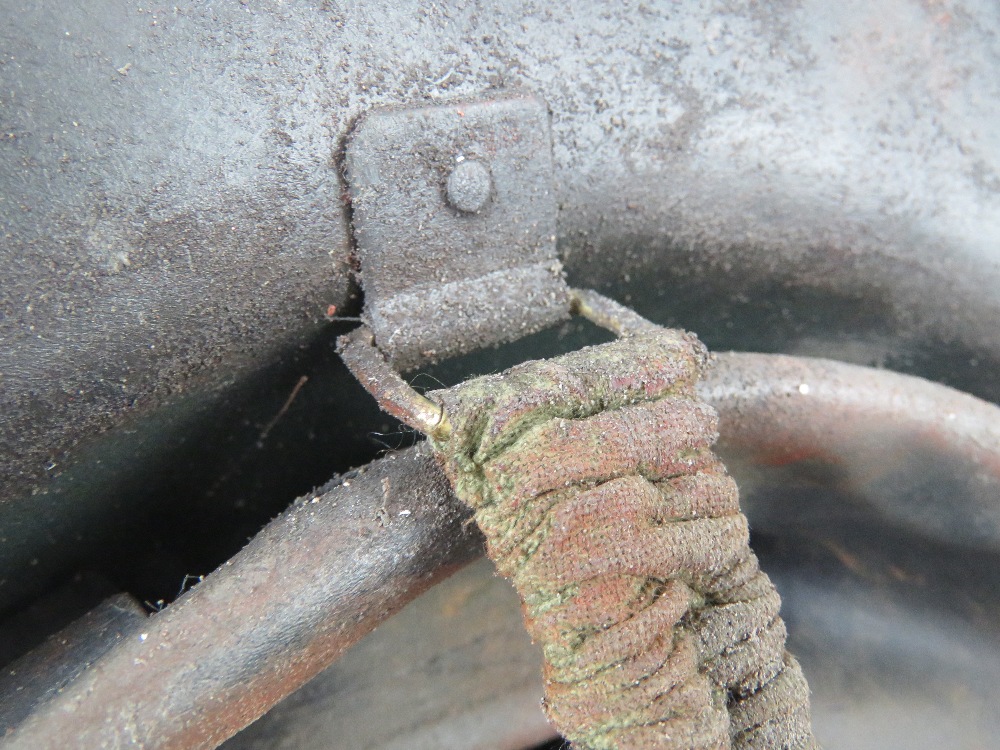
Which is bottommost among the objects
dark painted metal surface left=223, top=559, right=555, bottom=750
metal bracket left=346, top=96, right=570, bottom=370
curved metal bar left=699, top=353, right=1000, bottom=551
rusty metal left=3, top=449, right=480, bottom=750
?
dark painted metal surface left=223, top=559, right=555, bottom=750

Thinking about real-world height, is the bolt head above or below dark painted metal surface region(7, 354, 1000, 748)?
above

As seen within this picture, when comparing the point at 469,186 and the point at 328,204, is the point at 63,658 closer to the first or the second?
the point at 328,204

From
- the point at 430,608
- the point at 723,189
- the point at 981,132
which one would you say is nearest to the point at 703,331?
the point at 723,189

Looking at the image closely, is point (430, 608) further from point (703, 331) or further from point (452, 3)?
point (452, 3)

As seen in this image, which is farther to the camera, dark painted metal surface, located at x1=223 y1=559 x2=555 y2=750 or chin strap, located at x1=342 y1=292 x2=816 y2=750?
dark painted metal surface, located at x1=223 y1=559 x2=555 y2=750

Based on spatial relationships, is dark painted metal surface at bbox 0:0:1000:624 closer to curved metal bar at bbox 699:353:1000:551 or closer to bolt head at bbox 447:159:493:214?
bolt head at bbox 447:159:493:214

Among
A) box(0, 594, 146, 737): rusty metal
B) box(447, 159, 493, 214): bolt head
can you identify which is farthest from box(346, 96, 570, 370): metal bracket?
box(0, 594, 146, 737): rusty metal

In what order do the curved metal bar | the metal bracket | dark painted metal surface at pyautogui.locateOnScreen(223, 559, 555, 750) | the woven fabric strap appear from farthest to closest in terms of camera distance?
1. dark painted metal surface at pyautogui.locateOnScreen(223, 559, 555, 750)
2. the curved metal bar
3. the metal bracket
4. the woven fabric strap
